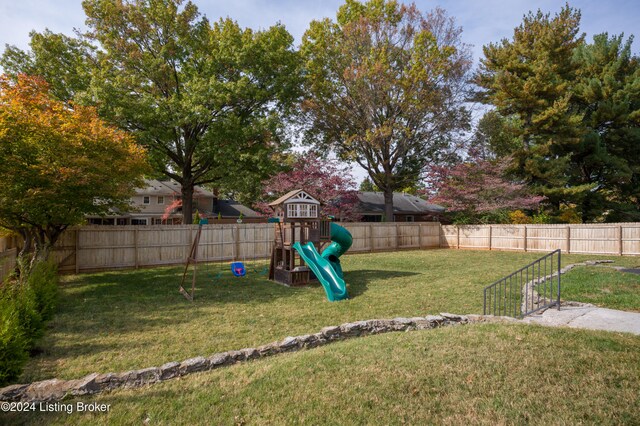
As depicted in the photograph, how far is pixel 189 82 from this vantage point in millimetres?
17906

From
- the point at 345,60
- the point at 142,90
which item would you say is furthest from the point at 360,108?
the point at 142,90

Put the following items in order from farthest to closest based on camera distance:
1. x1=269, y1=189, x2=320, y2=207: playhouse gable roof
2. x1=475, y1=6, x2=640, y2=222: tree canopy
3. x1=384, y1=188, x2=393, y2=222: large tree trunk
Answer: x1=384, y1=188, x2=393, y2=222: large tree trunk → x1=475, y1=6, x2=640, y2=222: tree canopy → x1=269, y1=189, x2=320, y2=207: playhouse gable roof

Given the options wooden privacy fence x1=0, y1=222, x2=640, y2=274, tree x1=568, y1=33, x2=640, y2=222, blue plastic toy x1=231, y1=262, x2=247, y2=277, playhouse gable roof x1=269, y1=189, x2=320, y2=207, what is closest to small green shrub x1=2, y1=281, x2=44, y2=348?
wooden privacy fence x1=0, y1=222, x2=640, y2=274

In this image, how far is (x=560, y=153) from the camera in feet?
78.2

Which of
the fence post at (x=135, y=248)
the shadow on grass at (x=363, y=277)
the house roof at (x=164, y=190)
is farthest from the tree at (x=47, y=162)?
the house roof at (x=164, y=190)

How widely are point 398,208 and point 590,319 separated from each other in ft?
87.6

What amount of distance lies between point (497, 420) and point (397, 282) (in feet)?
24.6

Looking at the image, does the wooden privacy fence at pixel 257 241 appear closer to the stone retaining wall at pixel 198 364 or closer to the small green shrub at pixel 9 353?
the small green shrub at pixel 9 353

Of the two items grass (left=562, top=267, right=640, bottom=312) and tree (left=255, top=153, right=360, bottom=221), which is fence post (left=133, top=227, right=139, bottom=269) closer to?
tree (left=255, top=153, right=360, bottom=221)

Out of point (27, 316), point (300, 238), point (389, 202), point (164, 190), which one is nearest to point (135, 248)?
point (300, 238)

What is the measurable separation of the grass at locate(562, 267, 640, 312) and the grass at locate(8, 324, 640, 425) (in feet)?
9.61

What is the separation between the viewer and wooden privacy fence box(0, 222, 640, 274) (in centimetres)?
1319

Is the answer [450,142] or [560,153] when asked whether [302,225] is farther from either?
[560,153]

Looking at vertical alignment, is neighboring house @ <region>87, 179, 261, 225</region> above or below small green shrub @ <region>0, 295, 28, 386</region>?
above
